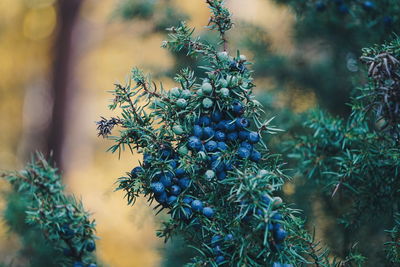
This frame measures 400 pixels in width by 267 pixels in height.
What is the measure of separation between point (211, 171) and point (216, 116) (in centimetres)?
8

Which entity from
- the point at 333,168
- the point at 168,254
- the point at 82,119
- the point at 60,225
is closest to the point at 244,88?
the point at 60,225

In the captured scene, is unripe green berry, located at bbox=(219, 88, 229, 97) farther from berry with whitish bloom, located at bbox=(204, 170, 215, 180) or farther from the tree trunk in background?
the tree trunk in background

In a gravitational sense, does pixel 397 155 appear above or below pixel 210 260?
above

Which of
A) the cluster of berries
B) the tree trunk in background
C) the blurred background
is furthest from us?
the tree trunk in background

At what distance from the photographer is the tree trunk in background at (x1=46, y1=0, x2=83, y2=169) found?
335cm

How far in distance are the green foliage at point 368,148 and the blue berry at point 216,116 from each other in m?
0.20

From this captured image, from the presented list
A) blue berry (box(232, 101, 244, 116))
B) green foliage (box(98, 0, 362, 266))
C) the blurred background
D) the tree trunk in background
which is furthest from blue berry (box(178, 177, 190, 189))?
the tree trunk in background

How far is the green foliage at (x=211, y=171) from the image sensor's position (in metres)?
0.45

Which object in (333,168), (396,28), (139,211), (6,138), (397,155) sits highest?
(6,138)

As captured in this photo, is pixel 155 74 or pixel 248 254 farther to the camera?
pixel 155 74

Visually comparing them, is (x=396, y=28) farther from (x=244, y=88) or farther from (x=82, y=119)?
(x=82, y=119)

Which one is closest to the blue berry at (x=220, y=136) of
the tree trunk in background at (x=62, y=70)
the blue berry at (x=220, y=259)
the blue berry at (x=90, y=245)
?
the blue berry at (x=220, y=259)

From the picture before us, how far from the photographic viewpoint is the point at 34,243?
90 cm

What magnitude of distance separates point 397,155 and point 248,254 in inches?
12.3
